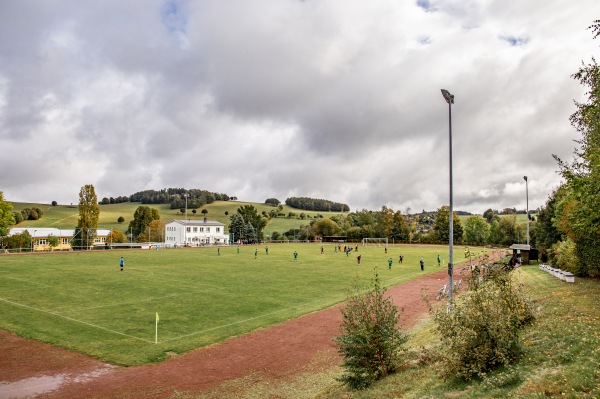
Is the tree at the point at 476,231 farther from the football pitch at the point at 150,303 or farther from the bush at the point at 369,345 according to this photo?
the bush at the point at 369,345

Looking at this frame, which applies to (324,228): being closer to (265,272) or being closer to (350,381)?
(265,272)

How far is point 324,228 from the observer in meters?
150

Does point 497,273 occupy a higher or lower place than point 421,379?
higher

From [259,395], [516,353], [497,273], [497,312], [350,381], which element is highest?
[497,273]

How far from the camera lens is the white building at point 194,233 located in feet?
387

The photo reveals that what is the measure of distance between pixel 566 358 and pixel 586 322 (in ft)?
13.7

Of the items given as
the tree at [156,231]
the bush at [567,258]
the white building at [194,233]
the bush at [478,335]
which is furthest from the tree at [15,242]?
the bush at [478,335]

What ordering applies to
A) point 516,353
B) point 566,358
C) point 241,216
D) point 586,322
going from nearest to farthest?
1. point 566,358
2. point 516,353
3. point 586,322
4. point 241,216

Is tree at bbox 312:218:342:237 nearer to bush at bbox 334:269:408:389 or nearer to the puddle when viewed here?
the puddle

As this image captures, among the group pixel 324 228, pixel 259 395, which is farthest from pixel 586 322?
pixel 324 228

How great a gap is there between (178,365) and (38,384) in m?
4.81

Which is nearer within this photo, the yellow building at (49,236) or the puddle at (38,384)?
the puddle at (38,384)

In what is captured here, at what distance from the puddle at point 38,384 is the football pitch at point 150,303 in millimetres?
1602

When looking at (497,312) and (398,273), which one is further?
(398,273)
